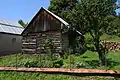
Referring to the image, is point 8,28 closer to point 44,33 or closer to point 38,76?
point 44,33

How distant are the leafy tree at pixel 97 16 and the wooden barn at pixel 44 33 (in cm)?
686

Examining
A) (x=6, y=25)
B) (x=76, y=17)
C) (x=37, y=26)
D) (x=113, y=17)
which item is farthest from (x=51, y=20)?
(x=6, y=25)

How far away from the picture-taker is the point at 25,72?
37.1 ft

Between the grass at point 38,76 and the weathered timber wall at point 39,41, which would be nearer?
the grass at point 38,76

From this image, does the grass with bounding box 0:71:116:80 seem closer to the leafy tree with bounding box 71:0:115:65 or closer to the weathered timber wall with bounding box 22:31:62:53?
the leafy tree with bounding box 71:0:115:65

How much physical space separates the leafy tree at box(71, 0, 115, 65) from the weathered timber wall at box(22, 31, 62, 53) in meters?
7.56

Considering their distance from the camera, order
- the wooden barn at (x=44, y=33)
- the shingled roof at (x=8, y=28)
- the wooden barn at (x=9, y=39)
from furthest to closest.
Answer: the shingled roof at (x=8, y=28) → the wooden barn at (x=9, y=39) → the wooden barn at (x=44, y=33)

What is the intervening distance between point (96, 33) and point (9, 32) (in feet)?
60.0

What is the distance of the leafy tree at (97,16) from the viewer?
1380 cm

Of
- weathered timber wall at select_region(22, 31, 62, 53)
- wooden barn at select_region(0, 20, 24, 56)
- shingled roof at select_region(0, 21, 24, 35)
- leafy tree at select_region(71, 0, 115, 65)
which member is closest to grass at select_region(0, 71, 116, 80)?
leafy tree at select_region(71, 0, 115, 65)

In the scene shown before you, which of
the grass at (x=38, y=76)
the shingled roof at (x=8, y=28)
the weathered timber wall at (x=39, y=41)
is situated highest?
the shingled roof at (x=8, y=28)

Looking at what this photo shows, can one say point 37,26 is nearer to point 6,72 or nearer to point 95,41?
point 95,41

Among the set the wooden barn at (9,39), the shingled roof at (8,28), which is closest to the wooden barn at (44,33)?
the wooden barn at (9,39)

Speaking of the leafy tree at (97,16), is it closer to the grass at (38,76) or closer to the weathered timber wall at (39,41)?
the grass at (38,76)
